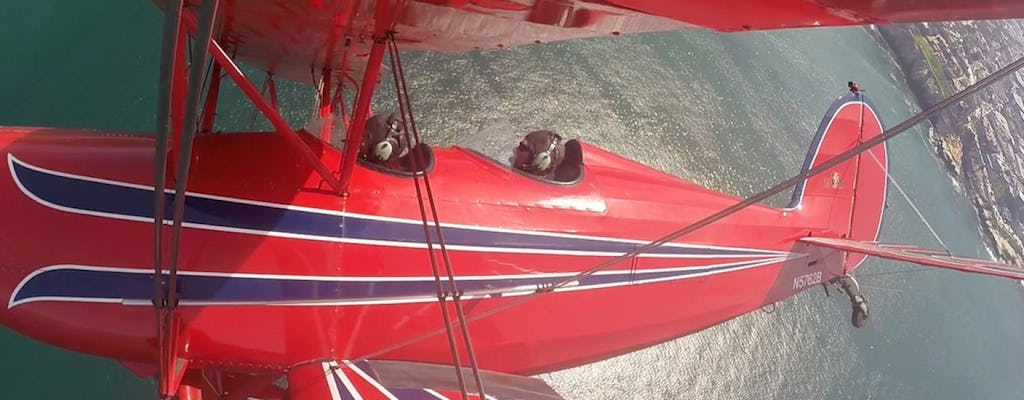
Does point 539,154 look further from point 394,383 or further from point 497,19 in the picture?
point 394,383

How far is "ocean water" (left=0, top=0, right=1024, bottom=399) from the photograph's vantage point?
219 inches

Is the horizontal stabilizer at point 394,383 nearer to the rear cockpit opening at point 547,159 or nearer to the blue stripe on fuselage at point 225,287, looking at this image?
the blue stripe on fuselage at point 225,287

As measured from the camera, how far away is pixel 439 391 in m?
3.57

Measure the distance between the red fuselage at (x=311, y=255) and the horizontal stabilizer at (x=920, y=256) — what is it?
1.55 metres

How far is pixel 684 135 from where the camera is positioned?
10016 millimetres

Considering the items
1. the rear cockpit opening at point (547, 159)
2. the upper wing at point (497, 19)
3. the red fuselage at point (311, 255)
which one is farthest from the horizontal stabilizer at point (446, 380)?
the upper wing at point (497, 19)

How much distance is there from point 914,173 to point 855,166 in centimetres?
1022

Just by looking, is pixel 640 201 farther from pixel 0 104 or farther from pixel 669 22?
pixel 0 104

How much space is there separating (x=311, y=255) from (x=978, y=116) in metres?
21.1

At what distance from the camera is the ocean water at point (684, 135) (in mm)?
5559

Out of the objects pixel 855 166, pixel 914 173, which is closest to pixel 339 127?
pixel 855 166

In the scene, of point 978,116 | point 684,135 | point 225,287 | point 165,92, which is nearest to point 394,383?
point 225,287

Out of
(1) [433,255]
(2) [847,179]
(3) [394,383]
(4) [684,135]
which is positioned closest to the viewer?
(1) [433,255]

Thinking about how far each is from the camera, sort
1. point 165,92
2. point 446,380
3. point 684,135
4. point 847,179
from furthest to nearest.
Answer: point 684,135 → point 847,179 → point 446,380 → point 165,92
